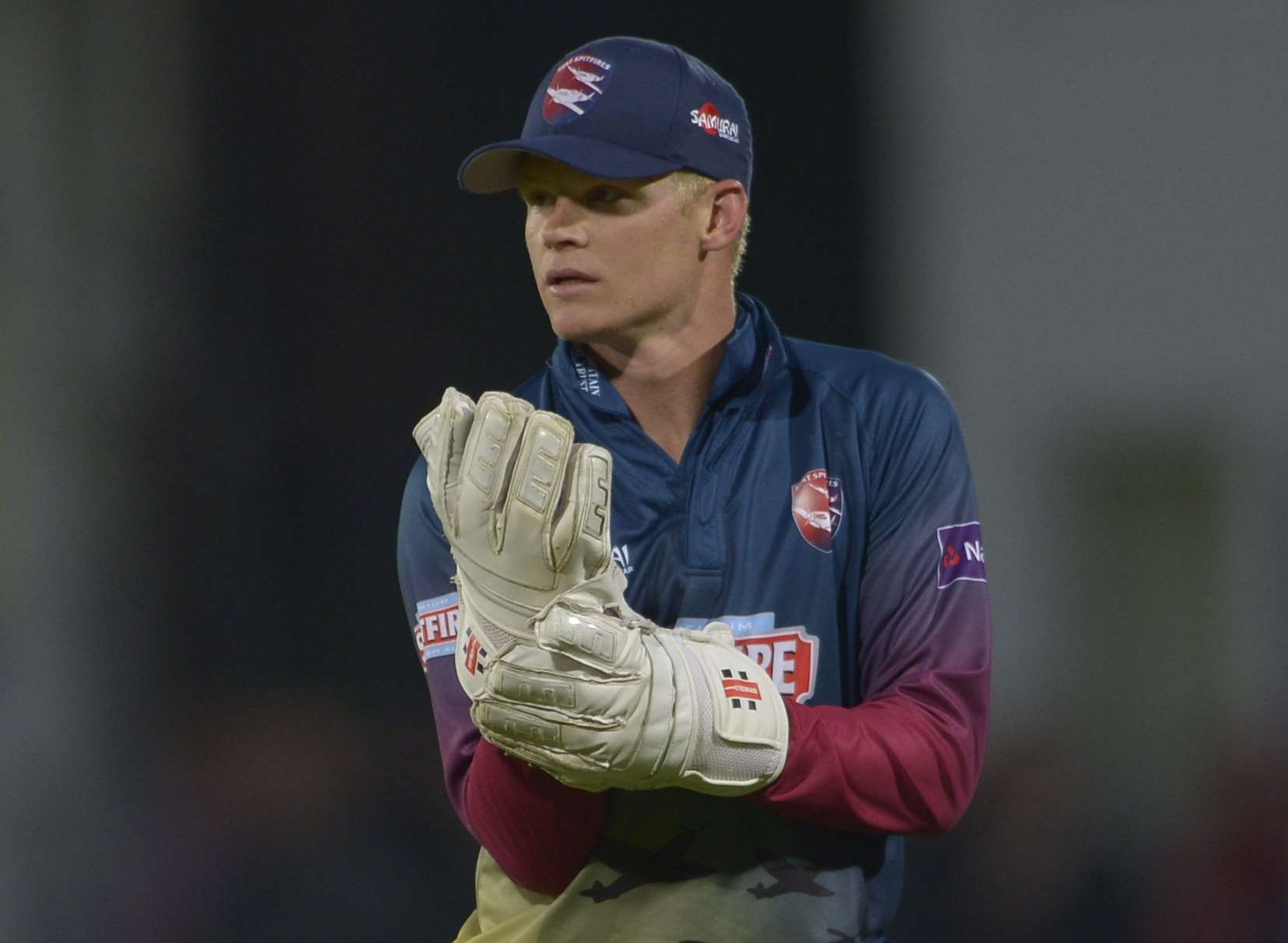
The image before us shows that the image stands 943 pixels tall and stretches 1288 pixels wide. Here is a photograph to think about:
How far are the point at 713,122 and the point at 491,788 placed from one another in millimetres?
564

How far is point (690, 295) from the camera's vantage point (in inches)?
55.6

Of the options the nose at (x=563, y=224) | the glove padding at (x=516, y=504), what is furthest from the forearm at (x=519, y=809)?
the nose at (x=563, y=224)

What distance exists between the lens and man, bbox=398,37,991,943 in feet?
4.09

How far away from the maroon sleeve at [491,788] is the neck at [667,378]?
0.61 ft

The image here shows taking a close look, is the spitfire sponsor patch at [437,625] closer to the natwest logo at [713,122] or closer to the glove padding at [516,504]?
the glove padding at [516,504]

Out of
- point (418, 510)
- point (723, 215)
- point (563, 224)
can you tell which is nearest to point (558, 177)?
point (563, 224)

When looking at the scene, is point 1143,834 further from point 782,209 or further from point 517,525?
point 517,525

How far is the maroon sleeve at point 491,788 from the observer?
1249 millimetres

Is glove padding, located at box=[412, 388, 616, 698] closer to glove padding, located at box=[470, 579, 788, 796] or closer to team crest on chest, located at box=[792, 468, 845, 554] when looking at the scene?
glove padding, located at box=[470, 579, 788, 796]

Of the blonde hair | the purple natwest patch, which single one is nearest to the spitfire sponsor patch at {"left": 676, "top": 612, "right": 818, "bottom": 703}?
the purple natwest patch

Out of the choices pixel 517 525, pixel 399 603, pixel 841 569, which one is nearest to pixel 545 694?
pixel 517 525

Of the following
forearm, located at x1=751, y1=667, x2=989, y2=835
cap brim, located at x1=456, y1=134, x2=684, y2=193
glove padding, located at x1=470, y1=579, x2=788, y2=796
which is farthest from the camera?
cap brim, located at x1=456, y1=134, x2=684, y2=193

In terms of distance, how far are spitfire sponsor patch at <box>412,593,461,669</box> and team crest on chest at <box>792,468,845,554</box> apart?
0.92ft

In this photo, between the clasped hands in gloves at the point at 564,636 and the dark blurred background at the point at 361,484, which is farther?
the dark blurred background at the point at 361,484
